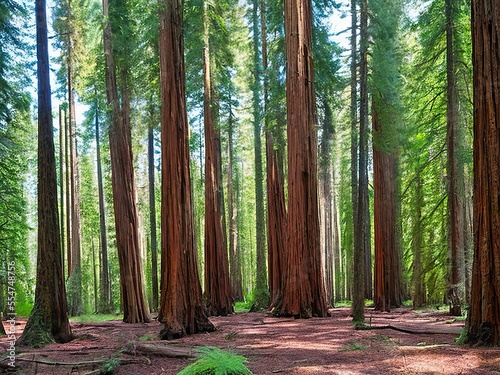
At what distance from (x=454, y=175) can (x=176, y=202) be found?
7.44m

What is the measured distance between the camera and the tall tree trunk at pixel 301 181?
11570mm

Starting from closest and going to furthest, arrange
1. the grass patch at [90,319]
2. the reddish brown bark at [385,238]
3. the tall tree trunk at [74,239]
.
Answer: the grass patch at [90,319]
the reddish brown bark at [385,238]
the tall tree trunk at [74,239]

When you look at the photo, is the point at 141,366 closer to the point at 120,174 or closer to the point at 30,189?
the point at 120,174

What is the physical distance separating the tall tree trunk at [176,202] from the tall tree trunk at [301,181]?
3.02 metres

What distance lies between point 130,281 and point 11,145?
26.4 ft

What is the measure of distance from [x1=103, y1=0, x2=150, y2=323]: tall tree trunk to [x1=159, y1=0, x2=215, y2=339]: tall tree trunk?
471 centimetres

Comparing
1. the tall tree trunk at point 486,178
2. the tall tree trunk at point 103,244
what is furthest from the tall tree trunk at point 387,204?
the tall tree trunk at point 103,244

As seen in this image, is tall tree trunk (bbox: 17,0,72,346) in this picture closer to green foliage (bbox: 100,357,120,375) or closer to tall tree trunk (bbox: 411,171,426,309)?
green foliage (bbox: 100,357,120,375)

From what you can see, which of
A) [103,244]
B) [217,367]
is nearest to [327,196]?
[103,244]

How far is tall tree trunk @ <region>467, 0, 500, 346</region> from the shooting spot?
6.10m

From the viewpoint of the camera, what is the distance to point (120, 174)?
13.7 metres

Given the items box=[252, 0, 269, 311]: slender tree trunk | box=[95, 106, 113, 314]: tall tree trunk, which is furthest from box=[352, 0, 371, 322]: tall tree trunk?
box=[95, 106, 113, 314]: tall tree trunk

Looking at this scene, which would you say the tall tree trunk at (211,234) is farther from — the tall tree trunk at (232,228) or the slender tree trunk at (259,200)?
the tall tree trunk at (232,228)

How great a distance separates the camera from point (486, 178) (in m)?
6.33
